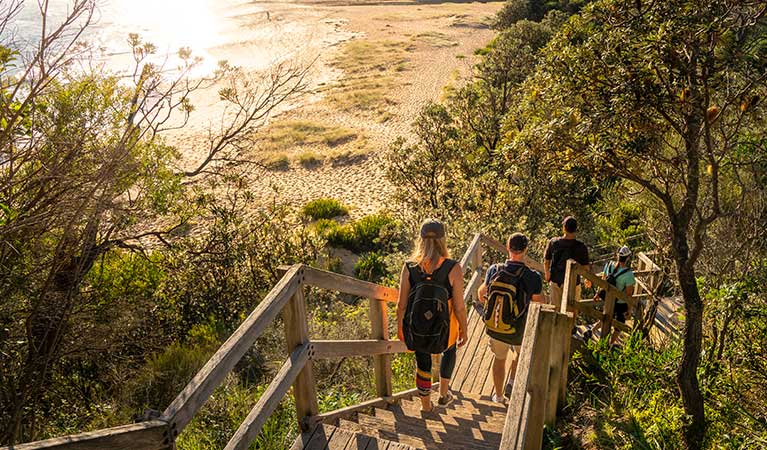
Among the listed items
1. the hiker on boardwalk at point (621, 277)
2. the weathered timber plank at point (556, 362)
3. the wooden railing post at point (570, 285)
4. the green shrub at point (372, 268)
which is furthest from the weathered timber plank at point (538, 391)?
the green shrub at point (372, 268)

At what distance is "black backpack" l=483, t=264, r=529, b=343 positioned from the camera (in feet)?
14.4

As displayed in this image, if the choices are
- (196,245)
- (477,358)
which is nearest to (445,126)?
(196,245)

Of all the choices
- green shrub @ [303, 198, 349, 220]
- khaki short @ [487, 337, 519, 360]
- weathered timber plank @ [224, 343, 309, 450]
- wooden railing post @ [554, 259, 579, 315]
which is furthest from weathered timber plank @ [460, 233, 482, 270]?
green shrub @ [303, 198, 349, 220]

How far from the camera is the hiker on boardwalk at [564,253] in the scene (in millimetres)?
6035

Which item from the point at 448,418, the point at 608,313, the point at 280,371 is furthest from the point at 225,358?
the point at 608,313

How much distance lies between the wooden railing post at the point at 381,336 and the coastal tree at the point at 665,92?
2.00 meters

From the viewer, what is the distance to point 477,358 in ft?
20.0

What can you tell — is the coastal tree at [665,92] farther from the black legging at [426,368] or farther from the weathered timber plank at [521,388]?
the weathered timber plank at [521,388]

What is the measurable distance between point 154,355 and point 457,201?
7.20 meters

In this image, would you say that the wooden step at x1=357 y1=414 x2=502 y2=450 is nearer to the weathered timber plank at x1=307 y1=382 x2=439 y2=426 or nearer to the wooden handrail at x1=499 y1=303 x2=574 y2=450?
the weathered timber plank at x1=307 y1=382 x2=439 y2=426

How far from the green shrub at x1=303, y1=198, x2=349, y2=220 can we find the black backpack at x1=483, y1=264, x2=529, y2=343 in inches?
569

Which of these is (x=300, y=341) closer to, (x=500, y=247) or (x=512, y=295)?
(x=512, y=295)

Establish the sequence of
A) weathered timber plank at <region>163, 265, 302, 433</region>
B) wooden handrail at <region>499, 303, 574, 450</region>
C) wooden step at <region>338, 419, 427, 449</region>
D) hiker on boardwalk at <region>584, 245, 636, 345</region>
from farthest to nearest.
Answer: hiker on boardwalk at <region>584, 245, 636, 345</region>
wooden step at <region>338, 419, 427, 449</region>
wooden handrail at <region>499, 303, 574, 450</region>
weathered timber plank at <region>163, 265, 302, 433</region>

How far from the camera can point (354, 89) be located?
3703cm
